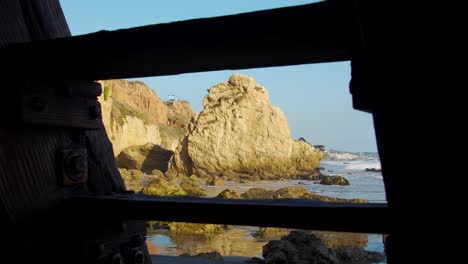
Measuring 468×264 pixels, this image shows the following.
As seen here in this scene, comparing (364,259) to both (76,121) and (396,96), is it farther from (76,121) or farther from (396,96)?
(396,96)

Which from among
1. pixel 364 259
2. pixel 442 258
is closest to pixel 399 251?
pixel 442 258

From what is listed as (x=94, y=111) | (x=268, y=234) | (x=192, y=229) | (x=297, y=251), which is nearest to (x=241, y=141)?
(x=192, y=229)

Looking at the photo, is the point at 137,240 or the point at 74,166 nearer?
the point at 74,166

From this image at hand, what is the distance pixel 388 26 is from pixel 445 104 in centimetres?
21

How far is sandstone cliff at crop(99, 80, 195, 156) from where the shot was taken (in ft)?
155

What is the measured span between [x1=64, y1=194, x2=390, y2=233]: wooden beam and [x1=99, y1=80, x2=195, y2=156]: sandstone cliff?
35.7 m

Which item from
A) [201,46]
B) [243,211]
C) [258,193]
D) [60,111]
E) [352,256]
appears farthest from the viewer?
[258,193]

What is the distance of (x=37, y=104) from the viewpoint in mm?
1724

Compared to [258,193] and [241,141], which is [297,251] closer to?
[258,193]

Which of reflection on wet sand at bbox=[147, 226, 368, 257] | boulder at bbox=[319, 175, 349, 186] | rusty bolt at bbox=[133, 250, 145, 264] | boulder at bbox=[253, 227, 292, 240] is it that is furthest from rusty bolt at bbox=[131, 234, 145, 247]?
boulder at bbox=[319, 175, 349, 186]

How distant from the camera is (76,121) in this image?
1927 millimetres

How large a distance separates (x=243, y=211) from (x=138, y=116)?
206ft

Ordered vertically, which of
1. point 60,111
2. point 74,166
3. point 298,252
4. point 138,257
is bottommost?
point 298,252

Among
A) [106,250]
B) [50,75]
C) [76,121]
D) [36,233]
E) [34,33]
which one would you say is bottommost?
[106,250]
